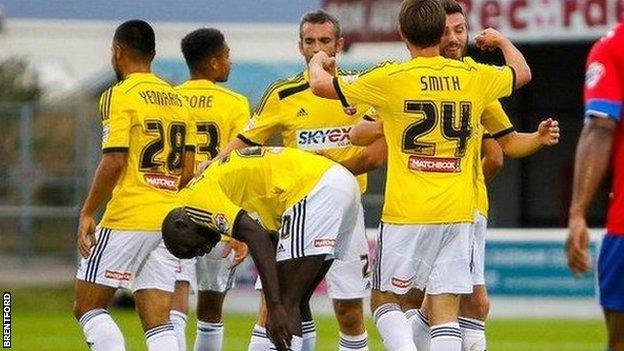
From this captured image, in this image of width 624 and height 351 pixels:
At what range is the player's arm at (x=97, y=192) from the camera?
1092 centimetres

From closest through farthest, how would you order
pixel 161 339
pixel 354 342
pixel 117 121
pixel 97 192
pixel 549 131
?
pixel 549 131
pixel 97 192
pixel 117 121
pixel 161 339
pixel 354 342

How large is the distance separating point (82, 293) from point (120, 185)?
69 centimetres

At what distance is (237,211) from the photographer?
980 centimetres

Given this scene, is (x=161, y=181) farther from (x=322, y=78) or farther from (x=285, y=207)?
(x=322, y=78)

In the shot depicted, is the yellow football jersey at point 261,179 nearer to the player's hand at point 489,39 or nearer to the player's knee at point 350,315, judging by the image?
the player's hand at point 489,39

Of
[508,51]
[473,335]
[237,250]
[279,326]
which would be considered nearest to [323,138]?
[237,250]

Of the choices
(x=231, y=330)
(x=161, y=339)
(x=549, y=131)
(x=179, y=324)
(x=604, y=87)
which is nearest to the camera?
(x=604, y=87)

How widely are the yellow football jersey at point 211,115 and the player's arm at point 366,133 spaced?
6.97ft

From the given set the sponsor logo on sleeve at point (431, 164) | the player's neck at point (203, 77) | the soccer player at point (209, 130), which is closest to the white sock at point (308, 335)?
the soccer player at point (209, 130)

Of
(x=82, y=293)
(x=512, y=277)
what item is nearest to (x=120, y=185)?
(x=82, y=293)

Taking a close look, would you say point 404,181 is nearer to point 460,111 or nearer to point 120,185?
point 460,111

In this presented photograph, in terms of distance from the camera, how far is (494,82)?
10320mm

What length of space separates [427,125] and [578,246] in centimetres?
250

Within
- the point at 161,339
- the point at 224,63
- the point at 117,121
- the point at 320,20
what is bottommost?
the point at 161,339
